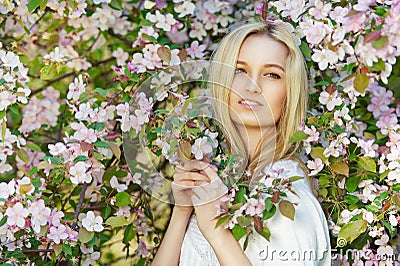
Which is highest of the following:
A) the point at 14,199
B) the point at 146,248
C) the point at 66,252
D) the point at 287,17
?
the point at 287,17

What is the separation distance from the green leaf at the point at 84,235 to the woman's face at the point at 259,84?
0.48 meters

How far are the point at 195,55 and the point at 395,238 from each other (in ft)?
2.59

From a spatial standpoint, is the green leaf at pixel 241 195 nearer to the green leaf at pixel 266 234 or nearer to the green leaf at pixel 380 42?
the green leaf at pixel 266 234

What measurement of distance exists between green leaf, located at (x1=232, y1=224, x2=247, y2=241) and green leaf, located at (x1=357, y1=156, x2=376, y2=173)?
0.43 m

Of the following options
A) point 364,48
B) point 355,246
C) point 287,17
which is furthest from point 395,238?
point 364,48

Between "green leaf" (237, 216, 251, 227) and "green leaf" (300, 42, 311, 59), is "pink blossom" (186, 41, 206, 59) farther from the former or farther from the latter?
"green leaf" (237, 216, 251, 227)

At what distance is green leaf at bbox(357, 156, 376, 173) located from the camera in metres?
1.85

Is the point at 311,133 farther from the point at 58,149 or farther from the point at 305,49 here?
the point at 58,149

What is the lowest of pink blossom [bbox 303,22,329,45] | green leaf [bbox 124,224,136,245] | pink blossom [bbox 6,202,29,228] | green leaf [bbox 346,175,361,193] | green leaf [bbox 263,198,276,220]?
green leaf [bbox 124,224,136,245]

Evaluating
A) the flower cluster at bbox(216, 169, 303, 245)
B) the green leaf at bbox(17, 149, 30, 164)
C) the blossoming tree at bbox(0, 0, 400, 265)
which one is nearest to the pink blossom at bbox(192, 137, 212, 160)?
the blossoming tree at bbox(0, 0, 400, 265)

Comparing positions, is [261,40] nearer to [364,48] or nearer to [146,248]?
[364,48]

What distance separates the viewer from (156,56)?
6.59 ft

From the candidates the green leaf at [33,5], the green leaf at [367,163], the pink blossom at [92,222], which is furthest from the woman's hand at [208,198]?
the green leaf at [33,5]

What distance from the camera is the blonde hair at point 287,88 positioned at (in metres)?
1.76
